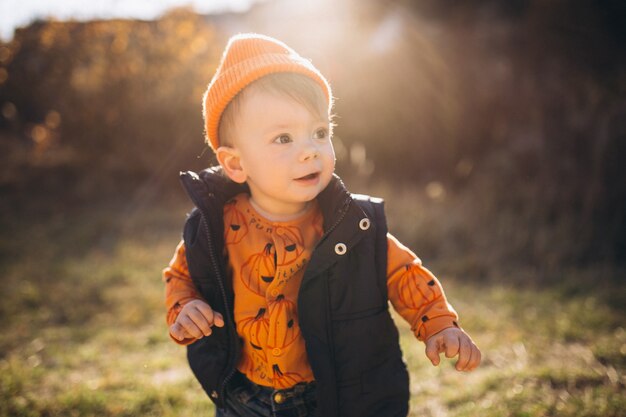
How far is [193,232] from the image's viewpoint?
1845mm

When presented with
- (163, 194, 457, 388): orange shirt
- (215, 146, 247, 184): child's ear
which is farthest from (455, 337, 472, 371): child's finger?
(215, 146, 247, 184): child's ear

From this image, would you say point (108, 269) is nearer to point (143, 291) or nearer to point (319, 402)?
point (143, 291)

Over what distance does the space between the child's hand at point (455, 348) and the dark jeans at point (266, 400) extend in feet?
1.58

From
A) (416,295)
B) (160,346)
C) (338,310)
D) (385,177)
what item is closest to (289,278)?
(338,310)

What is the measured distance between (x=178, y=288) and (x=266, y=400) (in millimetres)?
507

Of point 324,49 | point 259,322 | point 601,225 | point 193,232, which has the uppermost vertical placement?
point 324,49

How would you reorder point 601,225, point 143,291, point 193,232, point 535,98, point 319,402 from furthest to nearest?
point 535,98 → point 601,225 → point 143,291 → point 193,232 → point 319,402

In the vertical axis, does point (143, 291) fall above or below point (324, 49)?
below

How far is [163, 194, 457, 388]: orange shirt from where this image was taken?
1734 millimetres

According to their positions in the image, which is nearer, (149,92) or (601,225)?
(601,225)

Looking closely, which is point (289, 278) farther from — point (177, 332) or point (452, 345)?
point (452, 345)

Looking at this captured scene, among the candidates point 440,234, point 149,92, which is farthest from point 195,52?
point 440,234

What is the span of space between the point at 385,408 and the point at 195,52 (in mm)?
8638

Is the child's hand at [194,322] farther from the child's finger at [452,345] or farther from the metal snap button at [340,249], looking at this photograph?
the child's finger at [452,345]
